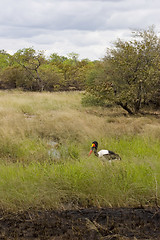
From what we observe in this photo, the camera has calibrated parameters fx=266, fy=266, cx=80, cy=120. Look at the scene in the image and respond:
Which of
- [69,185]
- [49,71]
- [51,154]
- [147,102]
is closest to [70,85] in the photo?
[49,71]

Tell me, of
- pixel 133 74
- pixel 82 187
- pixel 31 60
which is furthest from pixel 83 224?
pixel 31 60

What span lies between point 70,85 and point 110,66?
709 inches

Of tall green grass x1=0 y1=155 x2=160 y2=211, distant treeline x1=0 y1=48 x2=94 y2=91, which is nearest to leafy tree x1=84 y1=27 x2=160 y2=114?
tall green grass x1=0 y1=155 x2=160 y2=211

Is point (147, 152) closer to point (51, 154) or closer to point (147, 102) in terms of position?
point (51, 154)

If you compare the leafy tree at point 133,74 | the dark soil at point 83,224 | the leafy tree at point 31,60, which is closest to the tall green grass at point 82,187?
the dark soil at point 83,224

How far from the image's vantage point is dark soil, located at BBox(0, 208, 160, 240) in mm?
3488

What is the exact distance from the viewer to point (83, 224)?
12.3ft

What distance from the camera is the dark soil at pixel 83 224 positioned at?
11.4ft

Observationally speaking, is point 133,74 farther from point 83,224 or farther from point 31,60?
point 31,60

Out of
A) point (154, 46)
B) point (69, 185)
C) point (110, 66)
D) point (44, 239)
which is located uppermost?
point (154, 46)

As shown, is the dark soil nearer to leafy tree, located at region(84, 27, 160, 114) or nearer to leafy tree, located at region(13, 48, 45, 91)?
leafy tree, located at region(84, 27, 160, 114)

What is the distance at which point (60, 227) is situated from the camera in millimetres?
3703

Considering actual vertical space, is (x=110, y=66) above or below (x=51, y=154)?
above

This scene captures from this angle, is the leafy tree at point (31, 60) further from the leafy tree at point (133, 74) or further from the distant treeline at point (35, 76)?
the leafy tree at point (133, 74)
